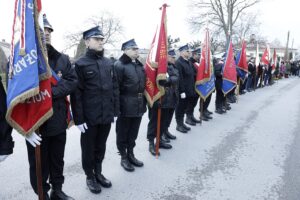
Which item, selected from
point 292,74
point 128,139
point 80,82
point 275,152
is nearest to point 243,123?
point 275,152

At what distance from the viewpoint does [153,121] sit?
549 centimetres

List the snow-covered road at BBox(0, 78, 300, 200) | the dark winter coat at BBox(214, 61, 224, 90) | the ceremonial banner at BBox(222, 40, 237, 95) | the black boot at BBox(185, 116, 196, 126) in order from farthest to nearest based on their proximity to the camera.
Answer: the dark winter coat at BBox(214, 61, 224, 90) < the ceremonial banner at BBox(222, 40, 237, 95) < the black boot at BBox(185, 116, 196, 126) < the snow-covered road at BBox(0, 78, 300, 200)

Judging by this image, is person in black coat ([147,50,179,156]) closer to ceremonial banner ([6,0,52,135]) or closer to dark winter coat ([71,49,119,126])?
dark winter coat ([71,49,119,126])

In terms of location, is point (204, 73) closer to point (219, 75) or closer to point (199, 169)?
point (219, 75)

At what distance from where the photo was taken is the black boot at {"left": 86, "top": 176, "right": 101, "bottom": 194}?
3.81 m

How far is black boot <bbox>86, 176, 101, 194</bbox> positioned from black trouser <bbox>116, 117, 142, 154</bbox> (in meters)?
0.83

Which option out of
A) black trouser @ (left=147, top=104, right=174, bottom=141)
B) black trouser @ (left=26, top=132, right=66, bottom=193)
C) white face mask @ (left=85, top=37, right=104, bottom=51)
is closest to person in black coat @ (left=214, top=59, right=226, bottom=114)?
black trouser @ (left=147, top=104, right=174, bottom=141)

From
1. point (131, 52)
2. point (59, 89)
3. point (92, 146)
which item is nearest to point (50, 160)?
point (92, 146)

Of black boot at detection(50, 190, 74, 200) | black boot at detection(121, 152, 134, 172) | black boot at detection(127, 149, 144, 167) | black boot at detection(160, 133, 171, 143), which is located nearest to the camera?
black boot at detection(50, 190, 74, 200)

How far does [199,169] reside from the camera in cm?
482

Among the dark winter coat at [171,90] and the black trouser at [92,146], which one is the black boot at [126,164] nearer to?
the black trouser at [92,146]

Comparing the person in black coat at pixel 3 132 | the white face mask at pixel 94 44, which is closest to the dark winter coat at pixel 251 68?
the white face mask at pixel 94 44

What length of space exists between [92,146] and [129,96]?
1.07m

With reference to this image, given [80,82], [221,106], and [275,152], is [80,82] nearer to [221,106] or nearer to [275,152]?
[275,152]
